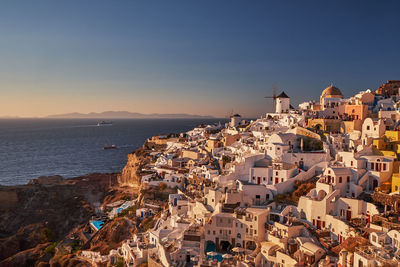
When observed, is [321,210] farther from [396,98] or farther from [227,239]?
[396,98]

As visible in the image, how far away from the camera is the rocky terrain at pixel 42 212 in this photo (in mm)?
40662

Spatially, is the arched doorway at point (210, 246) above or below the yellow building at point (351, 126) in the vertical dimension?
below

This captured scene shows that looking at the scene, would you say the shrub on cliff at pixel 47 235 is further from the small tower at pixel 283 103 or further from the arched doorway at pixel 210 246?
the small tower at pixel 283 103

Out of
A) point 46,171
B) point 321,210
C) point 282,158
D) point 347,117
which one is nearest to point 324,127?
point 347,117

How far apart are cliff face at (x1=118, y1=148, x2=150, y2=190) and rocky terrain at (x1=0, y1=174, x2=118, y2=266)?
3221 millimetres

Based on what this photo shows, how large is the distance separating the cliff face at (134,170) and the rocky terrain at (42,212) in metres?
3.22

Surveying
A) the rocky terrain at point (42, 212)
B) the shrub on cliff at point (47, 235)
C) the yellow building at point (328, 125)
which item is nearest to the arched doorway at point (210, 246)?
the rocky terrain at point (42, 212)

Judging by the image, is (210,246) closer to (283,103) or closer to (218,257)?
(218,257)

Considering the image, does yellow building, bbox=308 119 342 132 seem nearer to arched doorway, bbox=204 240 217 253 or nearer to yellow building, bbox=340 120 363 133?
yellow building, bbox=340 120 363 133

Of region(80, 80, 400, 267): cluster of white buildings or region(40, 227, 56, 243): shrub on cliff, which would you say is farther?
region(40, 227, 56, 243): shrub on cliff

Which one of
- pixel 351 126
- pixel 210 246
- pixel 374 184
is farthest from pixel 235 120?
pixel 210 246

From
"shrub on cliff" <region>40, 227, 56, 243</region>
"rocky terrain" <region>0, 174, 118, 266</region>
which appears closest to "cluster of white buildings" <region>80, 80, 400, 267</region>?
"rocky terrain" <region>0, 174, 118, 266</region>

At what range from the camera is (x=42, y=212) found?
5112cm

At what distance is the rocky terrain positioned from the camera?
40662mm
